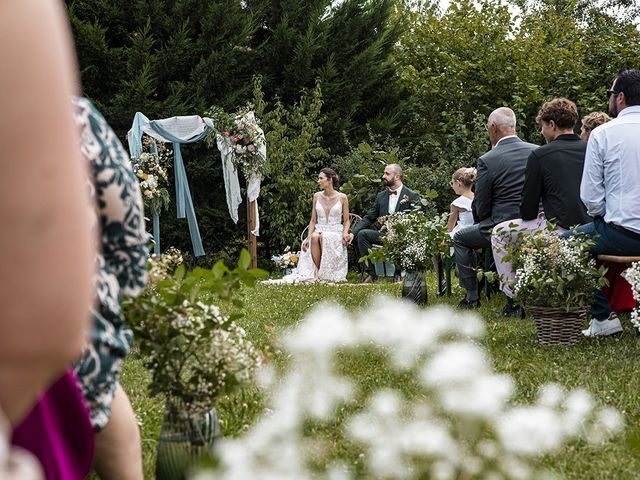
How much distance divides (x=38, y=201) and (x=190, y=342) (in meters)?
1.79

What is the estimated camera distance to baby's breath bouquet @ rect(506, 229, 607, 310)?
5.52 metres

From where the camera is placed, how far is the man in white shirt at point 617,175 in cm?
544

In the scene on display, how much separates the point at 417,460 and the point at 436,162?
579 inches

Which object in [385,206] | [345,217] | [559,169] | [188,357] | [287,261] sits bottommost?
[287,261]

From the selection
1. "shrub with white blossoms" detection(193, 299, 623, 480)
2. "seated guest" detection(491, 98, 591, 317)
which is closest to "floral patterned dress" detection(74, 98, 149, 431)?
"shrub with white blossoms" detection(193, 299, 623, 480)

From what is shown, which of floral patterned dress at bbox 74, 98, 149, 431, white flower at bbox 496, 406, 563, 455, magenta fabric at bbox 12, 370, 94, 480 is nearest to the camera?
white flower at bbox 496, 406, 563, 455

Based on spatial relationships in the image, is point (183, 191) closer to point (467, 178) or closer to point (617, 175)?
point (467, 178)

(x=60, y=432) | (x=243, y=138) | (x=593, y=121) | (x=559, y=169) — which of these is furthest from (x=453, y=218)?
(x=60, y=432)

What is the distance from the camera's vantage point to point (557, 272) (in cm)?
558

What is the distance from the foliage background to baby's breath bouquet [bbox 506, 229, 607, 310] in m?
7.83

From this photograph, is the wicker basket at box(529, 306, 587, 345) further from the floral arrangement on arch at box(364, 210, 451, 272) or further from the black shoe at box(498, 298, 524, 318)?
the floral arrangement on arch at box(364, 210, 451, 272)

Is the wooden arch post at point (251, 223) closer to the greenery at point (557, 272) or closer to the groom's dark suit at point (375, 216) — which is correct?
the groom's dark suit at point (375, 216)

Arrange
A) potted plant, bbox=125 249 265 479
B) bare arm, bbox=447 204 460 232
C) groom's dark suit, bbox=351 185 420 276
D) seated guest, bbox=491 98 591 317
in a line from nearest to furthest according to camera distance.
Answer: potted plant, bbox=125 249 265 479 < seated guest, bbox=491 98 591 317 < bare arm, bbox=447 204 460 232 < groom's dark suit, bbox=351 185 420 276

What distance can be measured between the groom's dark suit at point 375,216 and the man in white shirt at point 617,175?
544 cm
